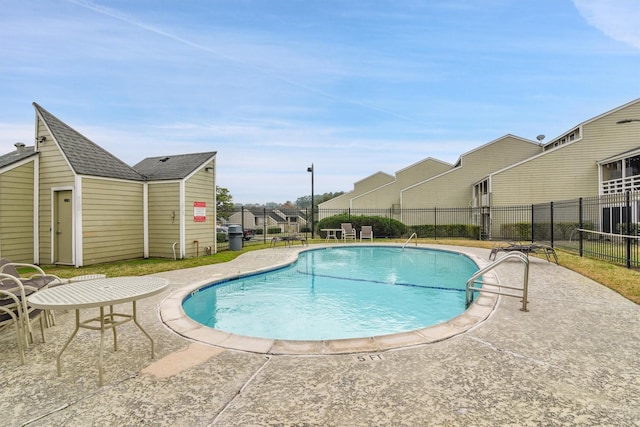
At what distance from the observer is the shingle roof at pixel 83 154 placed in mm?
8594

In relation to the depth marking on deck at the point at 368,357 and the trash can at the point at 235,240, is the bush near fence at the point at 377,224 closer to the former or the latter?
the trash can at the point at 235,240

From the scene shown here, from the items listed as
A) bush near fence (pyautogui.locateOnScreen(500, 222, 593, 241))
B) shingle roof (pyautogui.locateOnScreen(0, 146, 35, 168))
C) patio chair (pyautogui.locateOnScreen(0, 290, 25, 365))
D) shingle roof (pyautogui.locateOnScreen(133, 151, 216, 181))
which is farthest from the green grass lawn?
bush near fence (pyautogui.locateOnScreen(500, 222, 593, 241))

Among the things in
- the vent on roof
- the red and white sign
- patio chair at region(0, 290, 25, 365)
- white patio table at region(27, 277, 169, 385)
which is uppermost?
the vent on roof

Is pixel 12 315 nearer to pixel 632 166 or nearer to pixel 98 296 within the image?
pixel 98 296

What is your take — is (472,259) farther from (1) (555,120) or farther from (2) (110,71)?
(1) (555,120)

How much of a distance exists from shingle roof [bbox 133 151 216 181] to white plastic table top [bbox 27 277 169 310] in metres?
7.47

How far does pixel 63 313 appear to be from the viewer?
4.41 meters

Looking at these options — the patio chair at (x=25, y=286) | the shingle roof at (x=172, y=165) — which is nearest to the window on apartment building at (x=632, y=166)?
the shingle roof at (x=172, y=165)

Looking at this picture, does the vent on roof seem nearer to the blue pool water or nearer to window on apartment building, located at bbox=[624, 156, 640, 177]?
the blue pool water

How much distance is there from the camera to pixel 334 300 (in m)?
6.39

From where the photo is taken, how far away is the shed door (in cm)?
845

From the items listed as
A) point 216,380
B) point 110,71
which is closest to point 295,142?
point 110,71

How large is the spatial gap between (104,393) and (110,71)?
11997 millimetres

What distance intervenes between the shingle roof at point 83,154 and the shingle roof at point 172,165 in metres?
0.69
